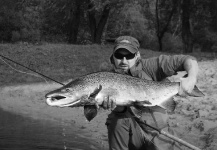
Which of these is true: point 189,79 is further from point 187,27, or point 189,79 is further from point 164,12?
point 164,12

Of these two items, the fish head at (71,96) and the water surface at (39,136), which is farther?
the water surface at (39,136)

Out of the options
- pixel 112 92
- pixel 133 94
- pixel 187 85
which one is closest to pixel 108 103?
pixel 112 92

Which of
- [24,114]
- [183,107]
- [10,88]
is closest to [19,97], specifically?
[10,88]

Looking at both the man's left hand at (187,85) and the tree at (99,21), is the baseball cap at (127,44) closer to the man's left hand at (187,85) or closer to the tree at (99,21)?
the man's left hand at (187,85)

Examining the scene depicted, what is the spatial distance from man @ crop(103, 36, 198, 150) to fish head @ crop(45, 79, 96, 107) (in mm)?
586

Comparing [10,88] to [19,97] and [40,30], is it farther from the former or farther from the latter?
[40,30]

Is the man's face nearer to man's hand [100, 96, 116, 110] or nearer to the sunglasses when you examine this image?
the sunglasses

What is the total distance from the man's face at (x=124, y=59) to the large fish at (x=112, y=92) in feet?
1.13

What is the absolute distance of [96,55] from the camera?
17.4 metres

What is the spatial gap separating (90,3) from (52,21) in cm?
1052

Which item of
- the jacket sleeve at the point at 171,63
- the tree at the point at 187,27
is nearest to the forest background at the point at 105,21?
the tree at the point at 187,27

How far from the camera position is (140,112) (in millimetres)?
4211

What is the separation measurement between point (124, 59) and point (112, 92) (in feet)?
1.99

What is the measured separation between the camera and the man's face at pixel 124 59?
14.6ft
